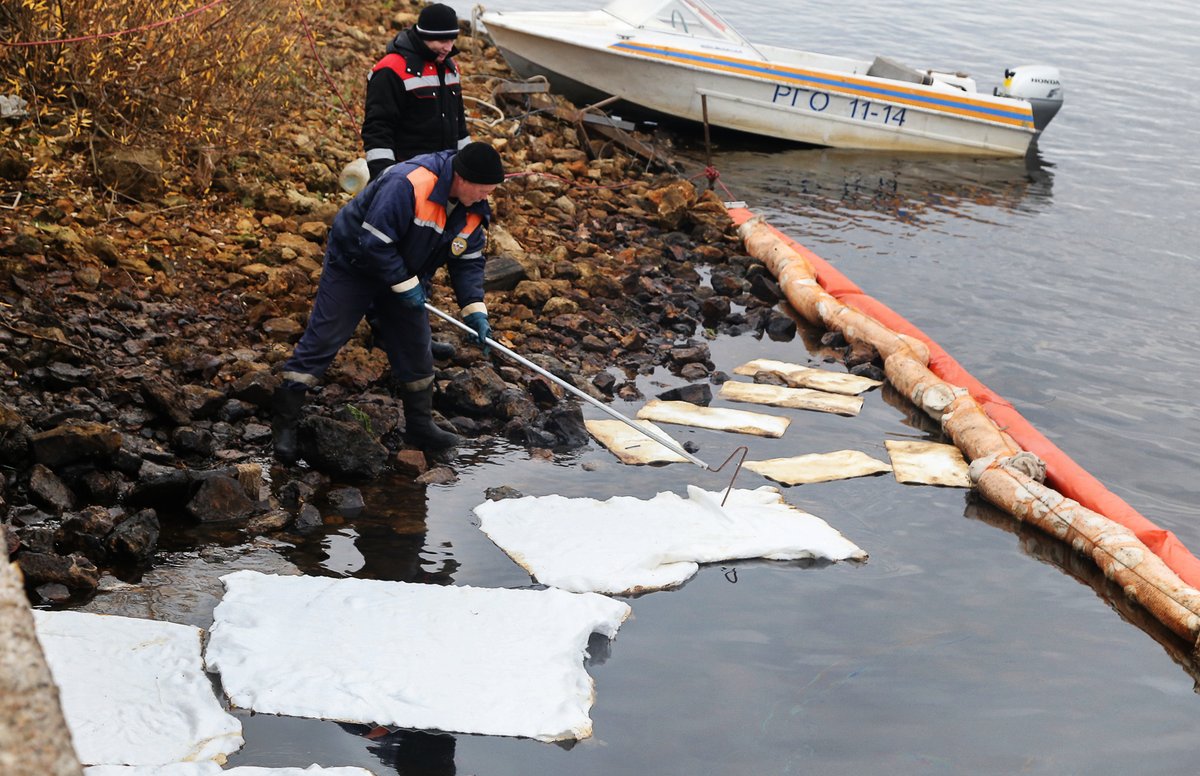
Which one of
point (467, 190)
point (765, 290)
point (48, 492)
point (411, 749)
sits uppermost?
point (467, 190)

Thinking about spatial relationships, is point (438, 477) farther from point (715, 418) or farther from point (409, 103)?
point (409, 103)

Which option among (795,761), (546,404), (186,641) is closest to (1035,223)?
(546,404)

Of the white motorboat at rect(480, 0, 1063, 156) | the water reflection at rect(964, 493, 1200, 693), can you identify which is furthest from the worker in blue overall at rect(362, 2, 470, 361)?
the white motorboat at rect(480, 0, 1063, 156)

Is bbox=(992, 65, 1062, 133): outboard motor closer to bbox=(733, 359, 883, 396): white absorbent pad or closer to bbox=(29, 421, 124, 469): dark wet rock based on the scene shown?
bbox=(733, 359, 883, 396): white absorbent pad

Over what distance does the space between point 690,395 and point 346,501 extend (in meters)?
2.74

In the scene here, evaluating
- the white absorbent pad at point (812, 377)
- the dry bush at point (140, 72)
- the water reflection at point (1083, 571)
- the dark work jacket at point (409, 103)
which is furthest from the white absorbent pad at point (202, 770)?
the dry bush at point (140, 72)

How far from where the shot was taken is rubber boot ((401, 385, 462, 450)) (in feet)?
20.7

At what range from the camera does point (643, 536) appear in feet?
18.7

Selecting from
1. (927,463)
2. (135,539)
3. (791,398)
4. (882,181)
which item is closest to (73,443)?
(135,539)

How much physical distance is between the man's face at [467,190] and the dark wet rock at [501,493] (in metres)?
1.52

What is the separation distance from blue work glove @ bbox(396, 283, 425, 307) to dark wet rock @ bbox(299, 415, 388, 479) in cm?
74

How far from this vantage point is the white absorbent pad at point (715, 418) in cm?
730

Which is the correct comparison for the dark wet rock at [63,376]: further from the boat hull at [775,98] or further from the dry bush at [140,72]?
the boat hull at [775,98]

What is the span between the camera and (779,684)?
4754 millimetres
